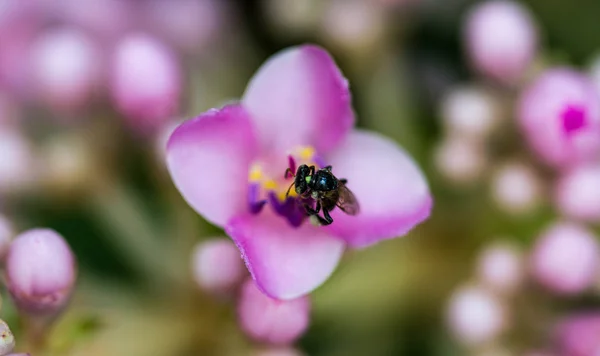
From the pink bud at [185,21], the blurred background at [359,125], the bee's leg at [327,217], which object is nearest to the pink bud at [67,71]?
the blurred background at [359,125]

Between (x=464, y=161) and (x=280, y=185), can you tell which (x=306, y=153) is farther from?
(x=464, y=161)

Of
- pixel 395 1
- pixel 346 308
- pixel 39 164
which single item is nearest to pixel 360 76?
pixel 395 1

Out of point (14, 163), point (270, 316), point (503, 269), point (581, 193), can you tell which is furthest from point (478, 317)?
point (14, 163)

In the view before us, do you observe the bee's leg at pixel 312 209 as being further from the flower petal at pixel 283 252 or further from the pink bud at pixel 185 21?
the pink bud at pixel 185 21

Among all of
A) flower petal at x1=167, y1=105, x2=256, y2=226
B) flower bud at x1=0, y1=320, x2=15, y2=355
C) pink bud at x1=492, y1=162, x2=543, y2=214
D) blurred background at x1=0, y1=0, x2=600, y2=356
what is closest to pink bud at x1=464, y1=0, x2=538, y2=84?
blurred background at x1=0, y1=0, x2=600, y2=356

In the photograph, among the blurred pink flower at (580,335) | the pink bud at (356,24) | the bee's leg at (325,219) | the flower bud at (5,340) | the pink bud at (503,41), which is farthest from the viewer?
the pink bud at (356,24)
